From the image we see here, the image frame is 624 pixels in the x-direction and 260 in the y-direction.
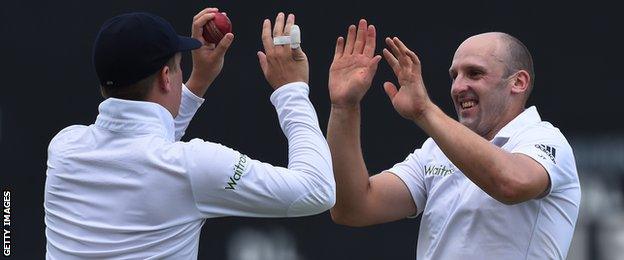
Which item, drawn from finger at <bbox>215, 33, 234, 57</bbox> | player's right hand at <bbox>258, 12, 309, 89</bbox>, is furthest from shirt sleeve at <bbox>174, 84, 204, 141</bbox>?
player's right hand at <bbox>258, 12, 309, 89</bbox>

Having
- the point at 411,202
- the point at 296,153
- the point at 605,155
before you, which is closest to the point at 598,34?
the point at 605,155

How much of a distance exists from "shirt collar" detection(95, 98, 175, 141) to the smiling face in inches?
43.5

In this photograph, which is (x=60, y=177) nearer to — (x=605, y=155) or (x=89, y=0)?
(x=89, y=0)

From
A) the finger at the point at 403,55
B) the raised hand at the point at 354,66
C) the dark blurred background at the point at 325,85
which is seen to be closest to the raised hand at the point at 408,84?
the finger at the point at 403,55

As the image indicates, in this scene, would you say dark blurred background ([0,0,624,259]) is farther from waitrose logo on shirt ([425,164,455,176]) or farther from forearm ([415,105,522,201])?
forearm ([415,105,522,201])

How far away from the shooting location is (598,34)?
21.1 feet

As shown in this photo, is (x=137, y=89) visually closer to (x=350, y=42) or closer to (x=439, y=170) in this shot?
(x=350, y=42)

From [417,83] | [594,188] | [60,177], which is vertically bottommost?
[594,188]

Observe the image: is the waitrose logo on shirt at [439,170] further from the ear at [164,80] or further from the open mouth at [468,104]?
the ear at [164,80]

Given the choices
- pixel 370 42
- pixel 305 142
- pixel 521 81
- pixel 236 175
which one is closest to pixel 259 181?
pixel 236 175

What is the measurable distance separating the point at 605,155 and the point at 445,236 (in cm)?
253

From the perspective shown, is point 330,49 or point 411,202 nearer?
point 411,202

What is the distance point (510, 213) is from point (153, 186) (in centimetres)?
112

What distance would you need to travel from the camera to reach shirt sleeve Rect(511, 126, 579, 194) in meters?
3.94
